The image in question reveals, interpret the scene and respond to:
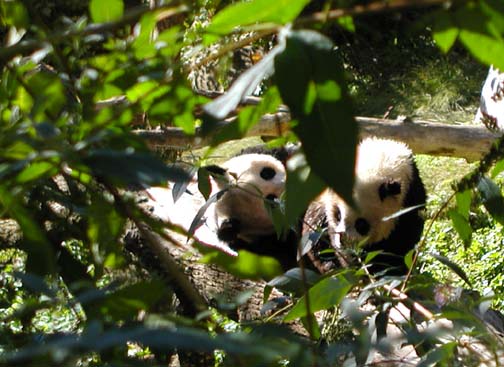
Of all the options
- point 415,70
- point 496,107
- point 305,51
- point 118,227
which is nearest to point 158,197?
point 496,107

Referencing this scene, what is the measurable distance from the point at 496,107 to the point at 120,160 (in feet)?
15.6

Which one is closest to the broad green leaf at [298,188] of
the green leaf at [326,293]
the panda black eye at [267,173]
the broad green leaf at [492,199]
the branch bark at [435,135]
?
the green leaf at [326,293]

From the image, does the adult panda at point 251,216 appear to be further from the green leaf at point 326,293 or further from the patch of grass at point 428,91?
the green leaf at point 326,293

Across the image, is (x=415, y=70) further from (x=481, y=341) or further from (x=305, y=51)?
(x=305, y=51)

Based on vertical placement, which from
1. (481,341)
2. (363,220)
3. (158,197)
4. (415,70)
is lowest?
(415,70)

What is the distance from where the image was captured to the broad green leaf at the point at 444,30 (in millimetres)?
746

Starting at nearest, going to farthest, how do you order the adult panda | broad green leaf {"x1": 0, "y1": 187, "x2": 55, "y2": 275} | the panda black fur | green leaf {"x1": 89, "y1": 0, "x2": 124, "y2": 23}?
broad green leaf {"x1": 0, "y1": 187, "x2": 55, "y2": 275} → green leaf {"x1": 89, "y1": 0, "x2": 124, "y2": 23} → the adult panda → the panda black fur

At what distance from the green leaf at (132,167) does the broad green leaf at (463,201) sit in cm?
84

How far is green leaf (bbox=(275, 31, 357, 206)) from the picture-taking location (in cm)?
75

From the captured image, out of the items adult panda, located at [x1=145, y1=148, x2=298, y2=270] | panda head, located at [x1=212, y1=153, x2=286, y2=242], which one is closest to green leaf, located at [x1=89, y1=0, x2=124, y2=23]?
adult panda, located at [x1=145, y1=148, x2=298, y2=270]

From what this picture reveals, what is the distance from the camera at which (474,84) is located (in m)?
9.05

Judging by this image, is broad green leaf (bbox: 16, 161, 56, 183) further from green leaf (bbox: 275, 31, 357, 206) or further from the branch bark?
the branch bark

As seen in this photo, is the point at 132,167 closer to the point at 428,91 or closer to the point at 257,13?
the point at 257,13

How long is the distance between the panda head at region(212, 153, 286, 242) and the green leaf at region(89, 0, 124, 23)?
157 inches
